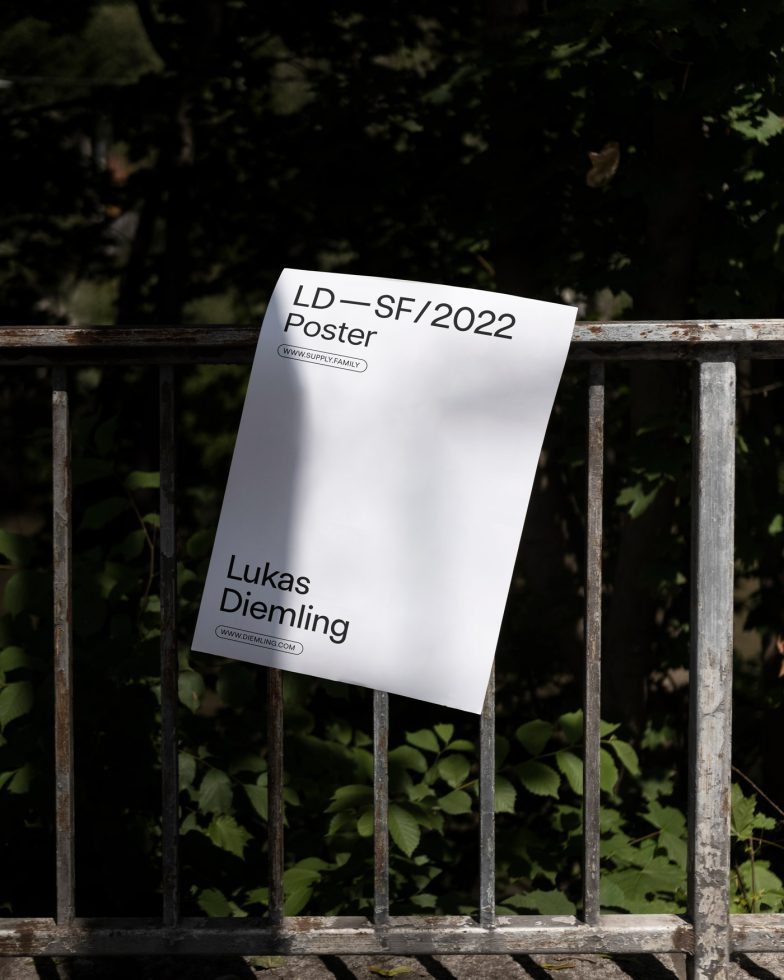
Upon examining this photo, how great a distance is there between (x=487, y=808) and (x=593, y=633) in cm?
33

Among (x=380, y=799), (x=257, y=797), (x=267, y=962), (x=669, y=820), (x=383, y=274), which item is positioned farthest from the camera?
(x=383, y=274)

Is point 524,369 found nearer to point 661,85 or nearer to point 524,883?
point 661,85

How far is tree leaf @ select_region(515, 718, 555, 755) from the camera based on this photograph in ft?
8.56

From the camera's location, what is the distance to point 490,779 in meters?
1.70

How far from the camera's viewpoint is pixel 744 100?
3.19 meters

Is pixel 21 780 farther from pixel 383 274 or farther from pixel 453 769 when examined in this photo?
pixel 383 274

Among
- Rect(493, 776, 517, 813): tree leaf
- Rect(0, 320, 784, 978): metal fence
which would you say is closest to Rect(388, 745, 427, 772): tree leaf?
Rect(493, 776, 517, 813): tree leaf

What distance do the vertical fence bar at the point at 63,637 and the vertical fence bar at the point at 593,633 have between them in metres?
0.83

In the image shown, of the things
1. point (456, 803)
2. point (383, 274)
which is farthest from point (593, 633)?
point (383, 274)

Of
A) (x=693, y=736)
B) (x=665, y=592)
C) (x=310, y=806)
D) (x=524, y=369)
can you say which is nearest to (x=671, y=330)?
(x=524, y=369)

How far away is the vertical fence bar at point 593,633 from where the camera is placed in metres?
1.67

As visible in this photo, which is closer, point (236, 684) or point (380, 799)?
point (380, 799)

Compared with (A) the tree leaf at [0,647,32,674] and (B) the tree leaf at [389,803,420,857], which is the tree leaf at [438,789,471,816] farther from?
(A) the tree leaf at [0,647,32,674]

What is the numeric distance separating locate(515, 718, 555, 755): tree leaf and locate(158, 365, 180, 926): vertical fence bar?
1096 millimetres
